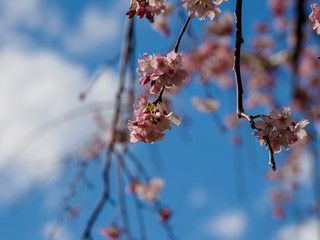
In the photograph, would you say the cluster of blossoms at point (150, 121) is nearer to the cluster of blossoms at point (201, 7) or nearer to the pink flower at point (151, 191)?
the cluster of blossoms at point (201, 7)

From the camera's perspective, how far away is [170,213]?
3520mm

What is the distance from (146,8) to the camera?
1353mm

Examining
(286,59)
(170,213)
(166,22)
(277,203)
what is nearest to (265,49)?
(286,59)

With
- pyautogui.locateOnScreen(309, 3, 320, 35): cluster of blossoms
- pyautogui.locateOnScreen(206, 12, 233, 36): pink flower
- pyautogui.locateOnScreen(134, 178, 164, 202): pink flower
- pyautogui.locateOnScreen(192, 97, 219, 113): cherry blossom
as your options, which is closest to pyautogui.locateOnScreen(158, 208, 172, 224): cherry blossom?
pyautogui.locateOnScreen(134, 178, 164, 202): pink flower

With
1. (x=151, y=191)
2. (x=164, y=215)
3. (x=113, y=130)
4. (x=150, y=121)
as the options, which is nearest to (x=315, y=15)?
(x=150, y=121)

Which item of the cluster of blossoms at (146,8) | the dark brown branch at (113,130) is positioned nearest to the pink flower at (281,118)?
the cluster of blossoms at (146,8)

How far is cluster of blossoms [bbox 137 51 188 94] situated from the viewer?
4.21 feet

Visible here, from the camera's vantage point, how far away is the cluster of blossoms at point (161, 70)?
1.28 metres

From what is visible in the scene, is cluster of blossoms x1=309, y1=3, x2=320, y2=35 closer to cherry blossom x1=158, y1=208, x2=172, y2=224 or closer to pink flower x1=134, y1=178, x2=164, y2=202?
cherry blossom x1=158, y1=208, x2=172, y2=224

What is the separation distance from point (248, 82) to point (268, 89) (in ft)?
1.41

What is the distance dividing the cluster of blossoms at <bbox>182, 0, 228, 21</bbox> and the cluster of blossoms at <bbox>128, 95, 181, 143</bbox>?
386 mm

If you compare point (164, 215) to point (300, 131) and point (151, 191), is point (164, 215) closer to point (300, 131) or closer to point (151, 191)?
point (151, 191)

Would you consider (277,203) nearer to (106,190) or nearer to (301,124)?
(106,190)

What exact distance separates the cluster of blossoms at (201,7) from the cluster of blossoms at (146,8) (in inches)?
3.8
